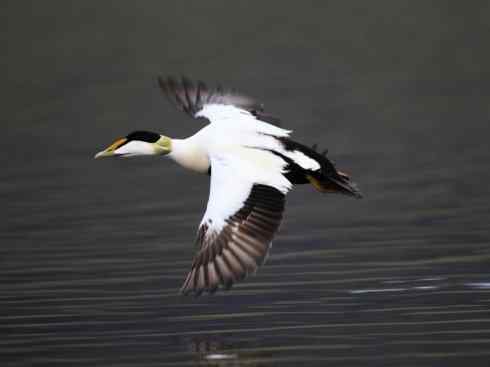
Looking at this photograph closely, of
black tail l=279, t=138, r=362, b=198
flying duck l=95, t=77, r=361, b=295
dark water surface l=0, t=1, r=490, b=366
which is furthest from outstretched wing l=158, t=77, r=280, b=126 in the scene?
black tail l=279, t=138, r=362, b=198

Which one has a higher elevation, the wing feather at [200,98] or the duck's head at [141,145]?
the wing feather at [200,98]

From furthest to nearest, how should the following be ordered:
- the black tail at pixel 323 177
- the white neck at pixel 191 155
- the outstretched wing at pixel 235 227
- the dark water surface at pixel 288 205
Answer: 1. the white neck at pixel 191 155
2. the black tail at pixel 323 177
3. the outstretched wing at pixel 235 227
4. the dark water surface at pixel 288 205

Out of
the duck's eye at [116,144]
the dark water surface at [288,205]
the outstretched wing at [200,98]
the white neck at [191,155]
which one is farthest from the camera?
the outstretched wing at [200,98]

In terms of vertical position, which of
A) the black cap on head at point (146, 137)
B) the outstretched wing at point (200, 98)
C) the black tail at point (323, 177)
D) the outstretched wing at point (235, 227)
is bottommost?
the outstretched wing at point (235, 227)

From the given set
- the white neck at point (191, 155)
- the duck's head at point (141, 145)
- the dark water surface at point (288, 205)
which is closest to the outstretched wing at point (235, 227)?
the dark water surface at point (288, 205)

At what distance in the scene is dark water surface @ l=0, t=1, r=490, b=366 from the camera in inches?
358

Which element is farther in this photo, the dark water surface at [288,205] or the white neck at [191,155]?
the white neck at [191,155]

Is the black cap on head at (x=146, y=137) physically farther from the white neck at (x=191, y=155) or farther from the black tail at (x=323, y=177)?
the black tail at (x=323, y=177)

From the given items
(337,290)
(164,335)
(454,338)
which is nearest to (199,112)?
(337,290)

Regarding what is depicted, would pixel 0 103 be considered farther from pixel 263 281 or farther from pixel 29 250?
pixel 263 281

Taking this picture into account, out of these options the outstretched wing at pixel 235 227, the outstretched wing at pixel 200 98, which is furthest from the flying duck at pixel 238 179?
the outstretched wing at pixel 200 98

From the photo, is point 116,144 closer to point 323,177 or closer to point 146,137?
point 146,137

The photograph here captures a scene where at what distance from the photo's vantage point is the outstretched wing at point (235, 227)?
9281 mm

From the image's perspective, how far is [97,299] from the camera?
10.4 m
